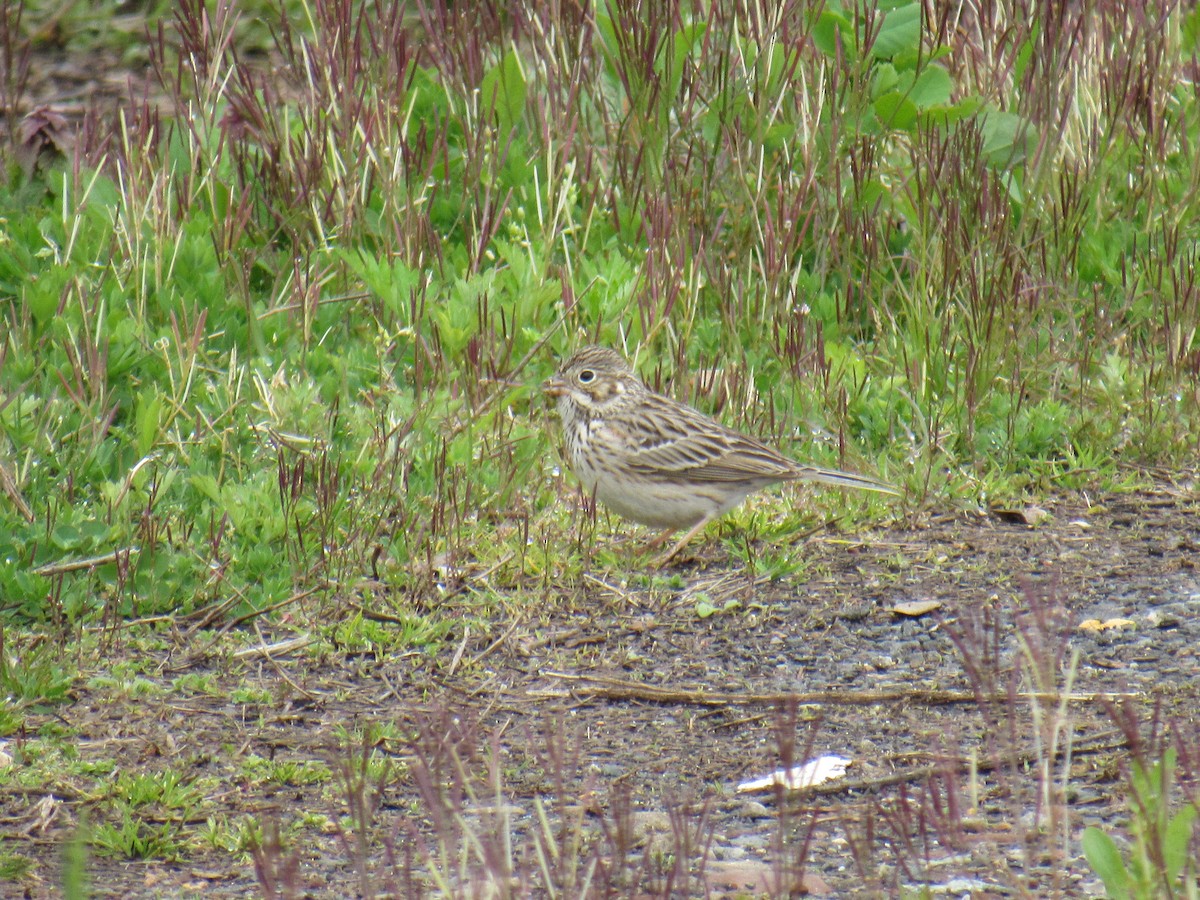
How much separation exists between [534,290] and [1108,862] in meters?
4.45

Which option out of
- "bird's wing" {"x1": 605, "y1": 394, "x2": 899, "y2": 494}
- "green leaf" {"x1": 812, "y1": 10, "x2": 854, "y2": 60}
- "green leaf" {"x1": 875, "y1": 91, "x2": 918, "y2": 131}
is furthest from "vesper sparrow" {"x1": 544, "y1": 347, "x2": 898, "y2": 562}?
"green leaf" {"x1": 812, "y1": 10, "x2": 854, "y2": 60}

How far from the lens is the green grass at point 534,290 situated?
527 cm

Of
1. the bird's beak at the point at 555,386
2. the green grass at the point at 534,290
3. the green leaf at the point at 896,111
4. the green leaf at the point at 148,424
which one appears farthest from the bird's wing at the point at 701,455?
the green leaf at the point at 896,111

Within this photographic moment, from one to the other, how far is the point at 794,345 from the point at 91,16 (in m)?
7.40

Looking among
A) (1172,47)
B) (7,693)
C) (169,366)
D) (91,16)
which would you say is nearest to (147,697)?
(7,693)

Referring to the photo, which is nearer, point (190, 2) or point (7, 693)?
point (7, 693)

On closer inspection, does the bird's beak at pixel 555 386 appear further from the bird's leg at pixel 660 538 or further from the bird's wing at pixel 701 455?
the bird's leg at pixel 660 538

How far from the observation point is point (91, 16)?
1171 cm

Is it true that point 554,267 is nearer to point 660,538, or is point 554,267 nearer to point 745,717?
point 660,538

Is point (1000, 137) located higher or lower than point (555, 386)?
higher

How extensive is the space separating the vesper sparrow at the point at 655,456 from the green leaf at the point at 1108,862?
116 inches

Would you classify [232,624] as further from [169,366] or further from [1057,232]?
[1057,232]

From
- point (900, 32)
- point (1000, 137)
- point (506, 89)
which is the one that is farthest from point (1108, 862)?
point (506, 89)

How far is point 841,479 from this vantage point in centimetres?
585
